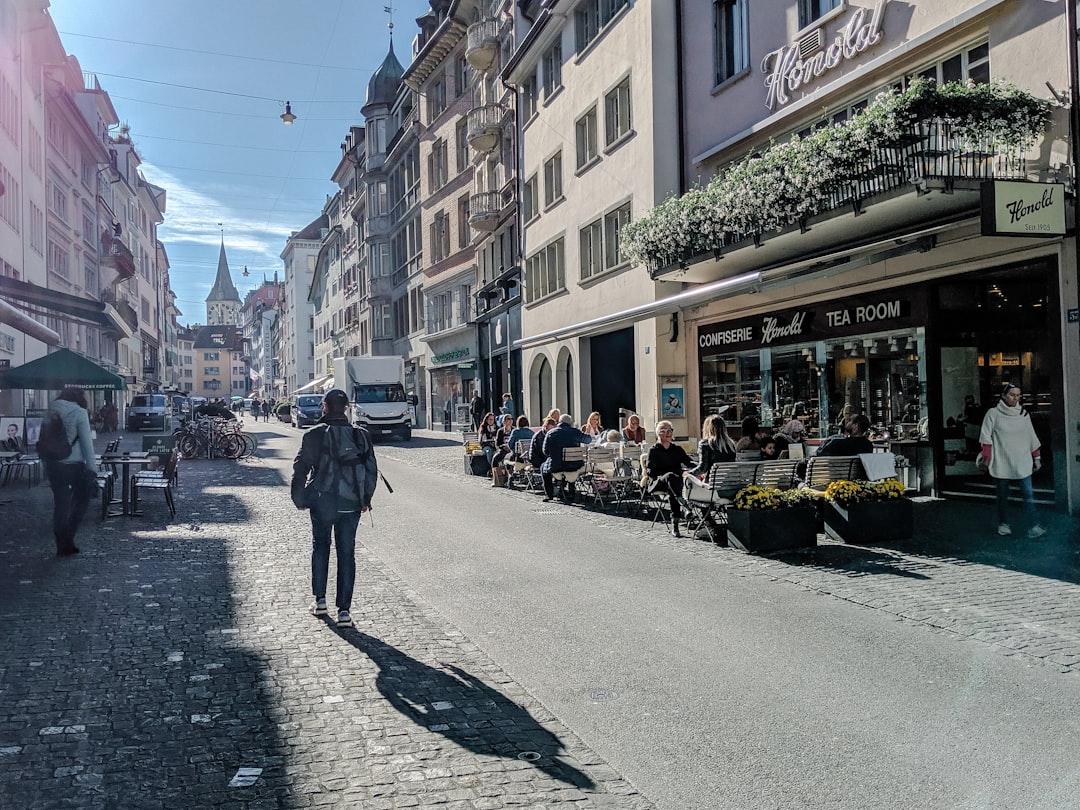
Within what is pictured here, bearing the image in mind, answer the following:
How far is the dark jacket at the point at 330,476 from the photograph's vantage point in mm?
7645

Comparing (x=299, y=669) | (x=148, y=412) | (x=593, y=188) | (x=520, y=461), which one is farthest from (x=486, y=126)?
(x=299, y=669)

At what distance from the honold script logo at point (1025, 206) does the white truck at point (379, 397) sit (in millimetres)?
29006

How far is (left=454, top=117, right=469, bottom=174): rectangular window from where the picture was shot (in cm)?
4253

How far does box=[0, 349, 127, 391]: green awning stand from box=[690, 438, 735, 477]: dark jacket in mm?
12859

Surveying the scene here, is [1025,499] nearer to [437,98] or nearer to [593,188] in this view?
[593,188]

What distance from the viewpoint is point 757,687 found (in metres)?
5.75

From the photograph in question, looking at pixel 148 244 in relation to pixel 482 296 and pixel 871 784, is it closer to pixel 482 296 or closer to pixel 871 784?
pixel 482 296

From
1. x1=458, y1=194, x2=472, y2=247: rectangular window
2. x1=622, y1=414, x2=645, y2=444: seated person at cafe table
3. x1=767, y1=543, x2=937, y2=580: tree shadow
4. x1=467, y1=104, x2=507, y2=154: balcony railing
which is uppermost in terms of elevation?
x1=467, y1=104, x2=507, y2=154: balcony railing

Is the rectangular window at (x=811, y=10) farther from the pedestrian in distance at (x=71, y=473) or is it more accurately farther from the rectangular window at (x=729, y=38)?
the pedestrian in distance at (x=71, y=473)

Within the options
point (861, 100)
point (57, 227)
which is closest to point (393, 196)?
point (57, 227)

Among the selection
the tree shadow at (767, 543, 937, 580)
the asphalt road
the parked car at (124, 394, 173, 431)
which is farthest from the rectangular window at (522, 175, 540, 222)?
the parked car at (124, 394, 173, 431)

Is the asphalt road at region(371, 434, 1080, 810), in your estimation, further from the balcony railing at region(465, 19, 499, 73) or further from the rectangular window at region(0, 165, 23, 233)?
the balcony railing at region(465, 19, 499, 73)

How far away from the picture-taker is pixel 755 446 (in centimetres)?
1329

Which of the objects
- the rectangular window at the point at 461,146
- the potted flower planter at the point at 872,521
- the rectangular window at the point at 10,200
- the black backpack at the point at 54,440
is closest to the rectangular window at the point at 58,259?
the rectangular window at the point at 10,200
